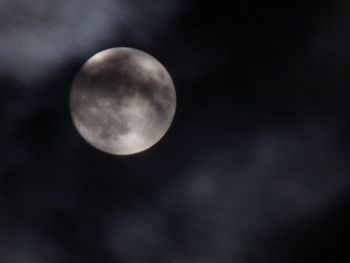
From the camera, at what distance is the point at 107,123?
1973 centimetres

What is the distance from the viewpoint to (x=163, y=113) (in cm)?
2055

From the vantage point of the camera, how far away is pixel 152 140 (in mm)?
21703

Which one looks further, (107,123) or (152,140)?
(152,140)

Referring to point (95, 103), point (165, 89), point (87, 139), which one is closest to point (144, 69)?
point (165, 89)

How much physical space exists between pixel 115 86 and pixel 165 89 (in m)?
2.71

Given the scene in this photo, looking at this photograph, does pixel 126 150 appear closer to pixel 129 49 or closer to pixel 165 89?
pixel 165 89

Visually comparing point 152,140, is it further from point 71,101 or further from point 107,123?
point 71,101

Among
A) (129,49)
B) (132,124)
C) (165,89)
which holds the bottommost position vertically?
(132,124)

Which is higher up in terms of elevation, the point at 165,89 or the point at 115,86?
the point at 165,89

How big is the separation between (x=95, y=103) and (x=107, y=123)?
3.45 feet

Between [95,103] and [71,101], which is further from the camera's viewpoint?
[71,101]

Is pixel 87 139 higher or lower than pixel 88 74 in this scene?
lower

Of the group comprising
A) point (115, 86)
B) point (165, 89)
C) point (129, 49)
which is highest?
point (129, 49)

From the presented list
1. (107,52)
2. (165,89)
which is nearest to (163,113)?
(165,89)
